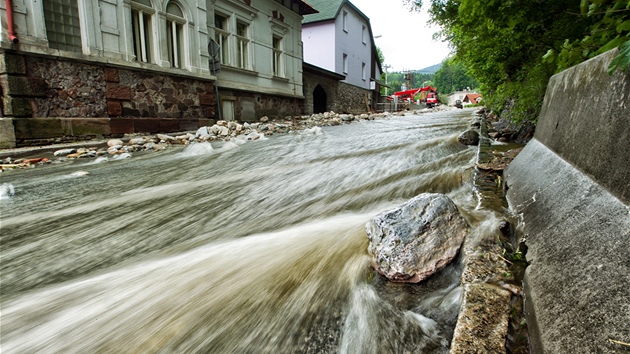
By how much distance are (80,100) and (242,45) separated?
6500mm

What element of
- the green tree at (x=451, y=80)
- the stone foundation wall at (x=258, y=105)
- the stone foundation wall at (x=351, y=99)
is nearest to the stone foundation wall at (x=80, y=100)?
the stone foundation wall at (x=258, y=105)

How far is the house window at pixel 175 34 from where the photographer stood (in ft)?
27.6

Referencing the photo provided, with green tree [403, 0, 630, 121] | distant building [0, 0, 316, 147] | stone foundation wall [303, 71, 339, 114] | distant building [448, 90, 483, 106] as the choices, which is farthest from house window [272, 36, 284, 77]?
distant building [448, 90, 483, 106]

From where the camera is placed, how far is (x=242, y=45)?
38.2 ft

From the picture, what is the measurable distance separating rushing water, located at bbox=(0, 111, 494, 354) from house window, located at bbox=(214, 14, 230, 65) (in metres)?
8.14

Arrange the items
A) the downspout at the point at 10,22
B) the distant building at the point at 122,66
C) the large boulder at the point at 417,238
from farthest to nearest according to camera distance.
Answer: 1. the distant building at the point at 122,66
2. the downspout at the point at 10,22
3. the large boulder at the point at 417,238

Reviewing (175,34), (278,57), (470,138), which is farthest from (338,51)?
(470,138)

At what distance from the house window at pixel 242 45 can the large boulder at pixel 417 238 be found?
11044 mm

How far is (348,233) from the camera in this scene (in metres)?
2.11

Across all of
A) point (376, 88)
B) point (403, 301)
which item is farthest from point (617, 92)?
point (376, 88)

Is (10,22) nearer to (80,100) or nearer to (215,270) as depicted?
(80,100)

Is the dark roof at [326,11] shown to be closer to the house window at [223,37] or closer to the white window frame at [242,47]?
the white window frame at [242,47]

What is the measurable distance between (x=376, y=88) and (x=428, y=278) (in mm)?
31605

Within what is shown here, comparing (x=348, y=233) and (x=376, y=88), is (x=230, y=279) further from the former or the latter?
(x=376, y=88)
